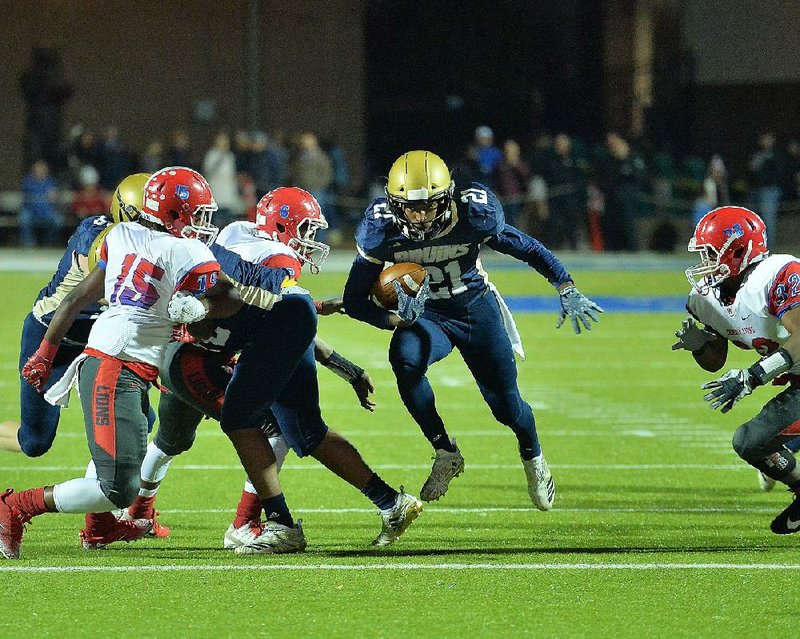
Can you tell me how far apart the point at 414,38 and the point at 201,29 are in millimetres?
4117

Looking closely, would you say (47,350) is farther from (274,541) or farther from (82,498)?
(274,541)

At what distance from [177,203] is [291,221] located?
60 cm

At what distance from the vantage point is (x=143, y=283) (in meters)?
4.85

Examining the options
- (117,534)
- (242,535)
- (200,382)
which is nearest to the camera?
(200,382)

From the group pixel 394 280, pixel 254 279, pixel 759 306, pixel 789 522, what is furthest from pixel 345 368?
pixel 789 522

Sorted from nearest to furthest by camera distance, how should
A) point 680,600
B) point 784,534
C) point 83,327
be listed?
point 680,600 < point 784,534 < point 83,327

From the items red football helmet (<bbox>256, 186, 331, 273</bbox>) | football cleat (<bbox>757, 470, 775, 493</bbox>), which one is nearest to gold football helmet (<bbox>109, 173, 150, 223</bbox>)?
red football helmet (<bbox>256, 186, 331, 273</bbox>)

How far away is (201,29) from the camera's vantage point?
24109 mm

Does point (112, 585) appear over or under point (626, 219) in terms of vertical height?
over

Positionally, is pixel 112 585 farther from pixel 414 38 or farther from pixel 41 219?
pixel 414 38

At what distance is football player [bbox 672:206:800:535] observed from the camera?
516 centimetres

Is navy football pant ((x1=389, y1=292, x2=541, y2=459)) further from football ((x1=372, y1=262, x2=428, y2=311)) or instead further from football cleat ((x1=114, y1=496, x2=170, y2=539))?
football cleat ((x1=114, y1=496, x2=170, y2=539))

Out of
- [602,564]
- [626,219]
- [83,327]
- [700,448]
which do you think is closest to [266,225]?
[83,327]

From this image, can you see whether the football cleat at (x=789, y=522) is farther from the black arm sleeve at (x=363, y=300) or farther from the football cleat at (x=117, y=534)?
the football cleat at (x=117, y=534)
